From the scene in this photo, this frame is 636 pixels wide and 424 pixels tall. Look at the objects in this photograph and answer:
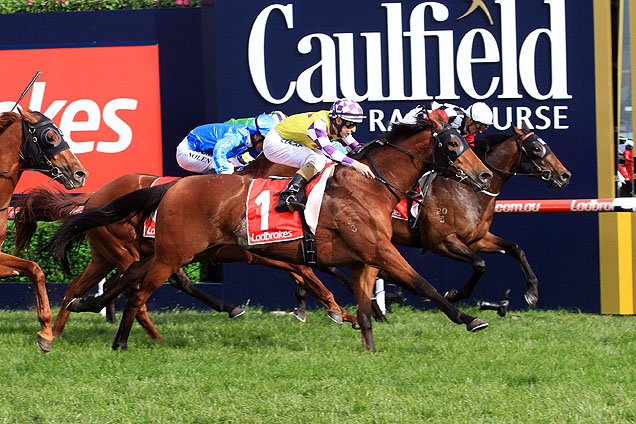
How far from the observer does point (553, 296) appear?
8.55m

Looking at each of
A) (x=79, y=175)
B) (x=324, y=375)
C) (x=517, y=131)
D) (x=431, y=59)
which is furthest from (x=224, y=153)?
(x=324, y=375)

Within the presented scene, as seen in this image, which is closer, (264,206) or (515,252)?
(264,206)

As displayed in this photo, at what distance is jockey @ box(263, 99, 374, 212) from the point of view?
610cm

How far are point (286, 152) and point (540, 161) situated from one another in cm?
261

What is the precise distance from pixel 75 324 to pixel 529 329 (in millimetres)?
3967

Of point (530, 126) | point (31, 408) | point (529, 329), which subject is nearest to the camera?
point (31, 408)

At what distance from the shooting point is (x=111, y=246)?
7.19m

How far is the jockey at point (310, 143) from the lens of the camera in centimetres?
610

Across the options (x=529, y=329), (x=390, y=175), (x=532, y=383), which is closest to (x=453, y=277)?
(x=529, y=329)

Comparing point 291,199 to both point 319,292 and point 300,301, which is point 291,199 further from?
point 300,301

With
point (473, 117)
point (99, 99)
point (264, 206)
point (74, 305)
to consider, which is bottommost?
point (74, 305)

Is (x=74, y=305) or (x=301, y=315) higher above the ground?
(x=74, y=305)

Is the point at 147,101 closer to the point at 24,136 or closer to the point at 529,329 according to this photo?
the point at 24,136

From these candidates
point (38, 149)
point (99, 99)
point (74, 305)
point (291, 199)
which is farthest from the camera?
point (99, 99)
